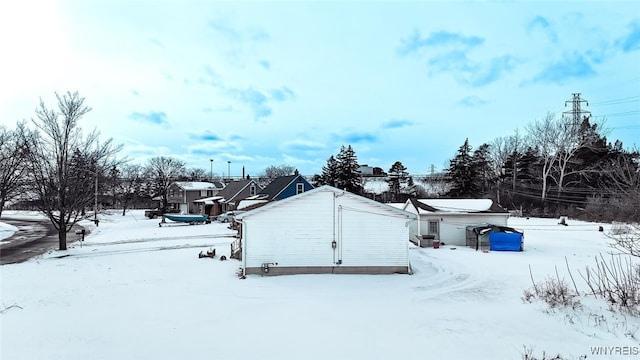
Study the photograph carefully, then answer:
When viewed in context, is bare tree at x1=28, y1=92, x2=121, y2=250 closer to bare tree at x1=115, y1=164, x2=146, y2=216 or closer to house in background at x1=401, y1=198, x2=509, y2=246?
house in background at x1=401, y1=198, x2=509, y2=246

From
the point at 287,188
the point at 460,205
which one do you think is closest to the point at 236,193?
the point at 287,188

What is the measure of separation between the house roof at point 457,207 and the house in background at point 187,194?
38985 millimetres

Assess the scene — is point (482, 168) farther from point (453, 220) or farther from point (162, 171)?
point (162, 171)

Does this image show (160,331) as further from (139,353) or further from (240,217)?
(240,217)

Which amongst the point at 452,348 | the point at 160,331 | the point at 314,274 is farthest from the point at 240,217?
the point at 452,348

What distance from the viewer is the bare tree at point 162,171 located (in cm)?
6726

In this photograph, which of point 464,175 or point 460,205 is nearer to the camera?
point 460,205

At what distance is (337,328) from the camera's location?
9055 mm

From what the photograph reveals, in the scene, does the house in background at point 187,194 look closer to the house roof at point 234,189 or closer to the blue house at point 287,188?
the house roof at point 234,189

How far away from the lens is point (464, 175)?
49.4m

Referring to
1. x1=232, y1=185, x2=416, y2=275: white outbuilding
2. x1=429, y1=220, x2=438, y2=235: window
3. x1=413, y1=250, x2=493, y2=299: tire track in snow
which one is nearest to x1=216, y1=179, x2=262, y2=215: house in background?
x1=429, y1=220, x2=438, y2=235: window

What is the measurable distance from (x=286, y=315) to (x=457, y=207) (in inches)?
765

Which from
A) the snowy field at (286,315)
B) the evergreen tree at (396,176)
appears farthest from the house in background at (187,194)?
the snowy field at (286,315)

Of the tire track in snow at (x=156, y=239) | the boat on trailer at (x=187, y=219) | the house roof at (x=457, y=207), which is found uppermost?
the house roof at (x=457, y=207)
